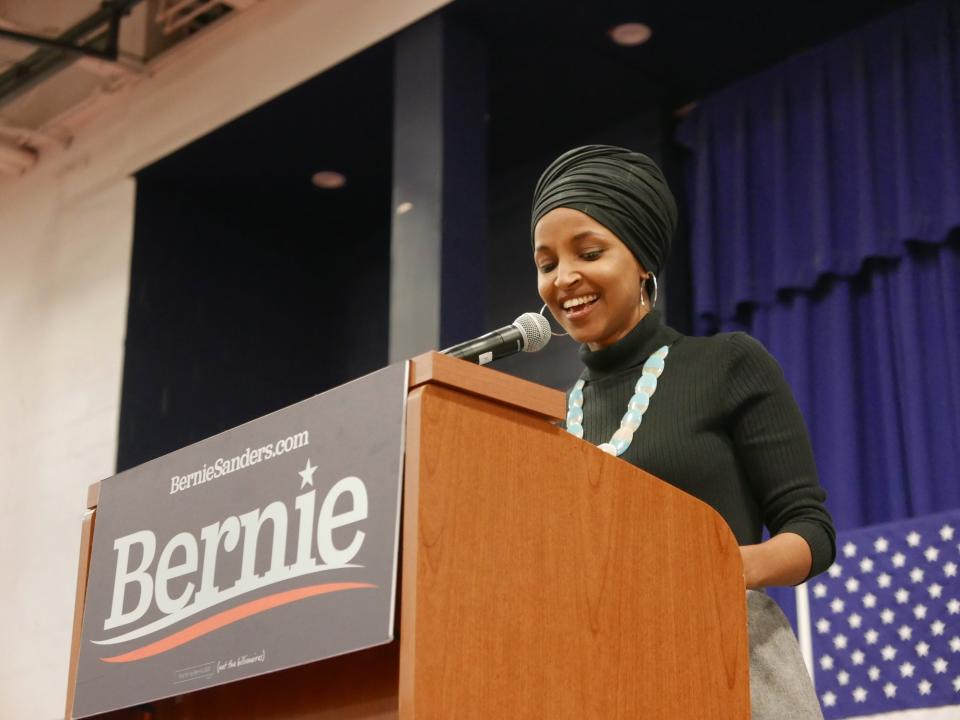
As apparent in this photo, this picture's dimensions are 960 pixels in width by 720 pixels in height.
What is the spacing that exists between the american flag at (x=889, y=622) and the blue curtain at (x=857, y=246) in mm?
388

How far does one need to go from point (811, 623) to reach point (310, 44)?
9.23ft

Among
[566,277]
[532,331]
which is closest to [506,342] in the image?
[532,331]

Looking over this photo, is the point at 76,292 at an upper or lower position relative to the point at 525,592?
upper

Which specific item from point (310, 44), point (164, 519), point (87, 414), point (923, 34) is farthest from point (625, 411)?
point (87, 414)

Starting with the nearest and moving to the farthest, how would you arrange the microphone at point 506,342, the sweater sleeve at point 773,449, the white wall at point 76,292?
the microphone at point 506,342 → the sweater sleeve at point 773,449 → the white wall at point 76,292

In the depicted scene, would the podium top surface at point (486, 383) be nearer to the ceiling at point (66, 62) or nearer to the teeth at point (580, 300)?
the teeth at point (580, 300)

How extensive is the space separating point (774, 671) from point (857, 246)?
3.34 meters

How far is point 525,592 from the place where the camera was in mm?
1122

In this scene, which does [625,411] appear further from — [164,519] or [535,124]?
[535,124]

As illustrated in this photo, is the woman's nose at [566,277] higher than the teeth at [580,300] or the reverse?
higher

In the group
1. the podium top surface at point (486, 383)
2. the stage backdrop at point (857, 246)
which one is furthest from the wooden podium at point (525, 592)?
the stage backdrop at point (857, 246)

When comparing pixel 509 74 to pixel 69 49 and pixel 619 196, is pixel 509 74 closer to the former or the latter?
pixel 69 49

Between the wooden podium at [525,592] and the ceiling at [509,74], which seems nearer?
the wooden podium at [525,592]

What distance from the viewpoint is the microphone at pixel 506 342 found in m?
1.34
